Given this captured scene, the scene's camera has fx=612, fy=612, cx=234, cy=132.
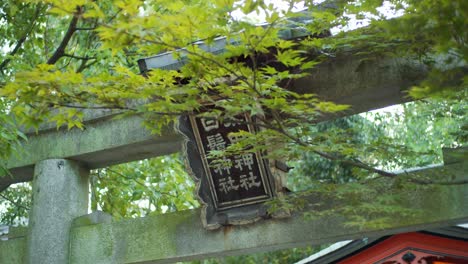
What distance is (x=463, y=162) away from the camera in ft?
15.3

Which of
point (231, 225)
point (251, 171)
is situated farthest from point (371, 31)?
point (231, 225)

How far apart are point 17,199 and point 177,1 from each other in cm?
712

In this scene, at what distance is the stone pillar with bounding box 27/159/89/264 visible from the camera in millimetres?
5457

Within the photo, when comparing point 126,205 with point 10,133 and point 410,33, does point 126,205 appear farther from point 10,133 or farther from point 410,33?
point 410,33

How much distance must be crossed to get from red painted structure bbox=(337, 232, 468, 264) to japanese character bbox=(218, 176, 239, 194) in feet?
6.86

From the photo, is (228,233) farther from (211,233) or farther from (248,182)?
(248,182)

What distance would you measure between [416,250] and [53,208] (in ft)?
12.0

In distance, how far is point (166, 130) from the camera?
17.8 ft

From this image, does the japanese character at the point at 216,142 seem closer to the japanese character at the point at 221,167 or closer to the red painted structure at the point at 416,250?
the japanese character at the point at 221,167

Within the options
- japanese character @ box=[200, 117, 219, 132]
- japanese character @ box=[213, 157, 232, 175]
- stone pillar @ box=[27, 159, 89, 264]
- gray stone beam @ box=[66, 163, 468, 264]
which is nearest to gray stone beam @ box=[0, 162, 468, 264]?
gray stone beam @ box=[66, 163, 468, 264]

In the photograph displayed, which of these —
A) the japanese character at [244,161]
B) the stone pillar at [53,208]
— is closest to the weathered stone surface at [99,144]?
the stone pillar at [53,208]

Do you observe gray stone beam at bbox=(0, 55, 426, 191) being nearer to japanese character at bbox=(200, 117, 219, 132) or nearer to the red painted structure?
japanese character at bbox=(200, 117, 219, 132)

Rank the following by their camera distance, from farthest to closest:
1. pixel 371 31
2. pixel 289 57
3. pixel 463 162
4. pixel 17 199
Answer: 1. pixel 17 199
2. pixel 463 162
3. pixel 371 31
4. pixel 289 57

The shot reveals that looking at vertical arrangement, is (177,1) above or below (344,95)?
above
